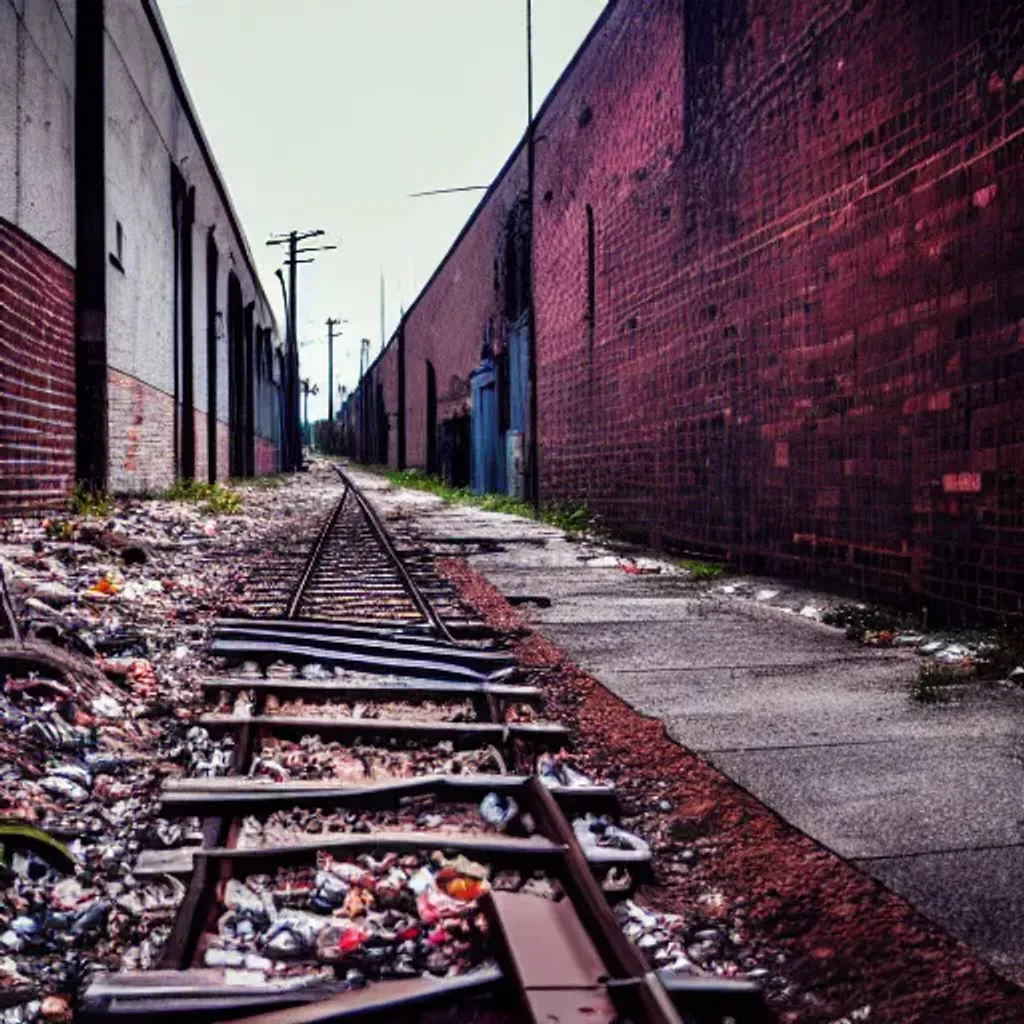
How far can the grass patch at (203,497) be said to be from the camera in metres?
15.0

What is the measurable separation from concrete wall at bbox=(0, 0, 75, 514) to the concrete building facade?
574 cm

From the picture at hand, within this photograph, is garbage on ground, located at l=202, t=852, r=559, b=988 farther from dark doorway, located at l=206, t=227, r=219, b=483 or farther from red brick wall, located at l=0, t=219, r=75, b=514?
dark doorway, located at l=206, t=227, r=219, b=483

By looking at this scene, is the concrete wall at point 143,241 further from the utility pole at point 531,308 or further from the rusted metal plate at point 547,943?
the rusted metal plate at point 547,943

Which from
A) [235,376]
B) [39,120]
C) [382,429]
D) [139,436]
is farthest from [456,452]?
[382,429]

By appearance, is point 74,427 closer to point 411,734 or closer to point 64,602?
point 64,602

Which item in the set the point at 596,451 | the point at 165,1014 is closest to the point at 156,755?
the point at 165,1014

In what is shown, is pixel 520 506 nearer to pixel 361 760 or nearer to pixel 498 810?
pixel 361 760

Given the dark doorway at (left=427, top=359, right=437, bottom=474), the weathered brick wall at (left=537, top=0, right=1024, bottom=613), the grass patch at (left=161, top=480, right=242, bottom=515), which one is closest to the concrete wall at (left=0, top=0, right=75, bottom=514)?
the grass patch at (left=161, top=480, right=242, bottom=515)

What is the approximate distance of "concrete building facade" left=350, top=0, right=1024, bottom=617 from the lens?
17.2 ft

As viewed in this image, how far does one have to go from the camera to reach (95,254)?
36.0 feet

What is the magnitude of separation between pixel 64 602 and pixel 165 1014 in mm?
4494

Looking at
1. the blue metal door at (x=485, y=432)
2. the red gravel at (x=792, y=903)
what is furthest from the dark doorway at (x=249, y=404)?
the red gravel at (x=792, y=903)

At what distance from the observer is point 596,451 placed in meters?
13.3

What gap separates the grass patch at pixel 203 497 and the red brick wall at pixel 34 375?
13.8ft
